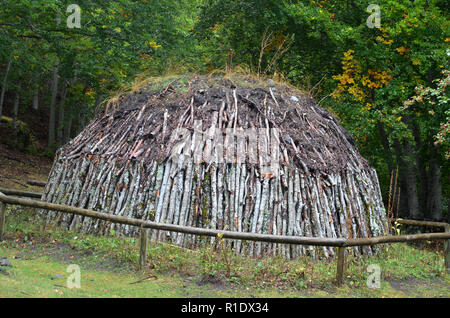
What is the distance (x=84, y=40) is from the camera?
16.0 m

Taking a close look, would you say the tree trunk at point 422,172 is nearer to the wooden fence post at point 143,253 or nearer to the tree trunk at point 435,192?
the tree trunk at point 435,192

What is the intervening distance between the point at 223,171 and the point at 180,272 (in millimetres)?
1899

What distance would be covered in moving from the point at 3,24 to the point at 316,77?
1006 cm

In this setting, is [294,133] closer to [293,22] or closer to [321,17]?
[321,17]

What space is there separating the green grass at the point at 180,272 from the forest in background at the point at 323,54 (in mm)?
3087

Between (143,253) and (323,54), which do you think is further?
(323,54)

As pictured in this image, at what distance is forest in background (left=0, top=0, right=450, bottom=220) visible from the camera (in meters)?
11.3

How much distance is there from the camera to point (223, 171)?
7383mm

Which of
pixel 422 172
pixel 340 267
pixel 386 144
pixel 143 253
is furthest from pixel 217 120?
pixel 422 172

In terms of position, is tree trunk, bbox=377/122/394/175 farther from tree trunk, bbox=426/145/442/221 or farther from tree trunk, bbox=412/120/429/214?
tree trunk, bbox=426/145/442/221

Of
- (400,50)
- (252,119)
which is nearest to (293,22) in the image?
(400,50)

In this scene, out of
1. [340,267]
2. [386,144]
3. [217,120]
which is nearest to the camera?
[340,267]

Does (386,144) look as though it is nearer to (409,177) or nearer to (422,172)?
(409,177)

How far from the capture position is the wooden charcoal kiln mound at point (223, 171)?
23.8 ft
